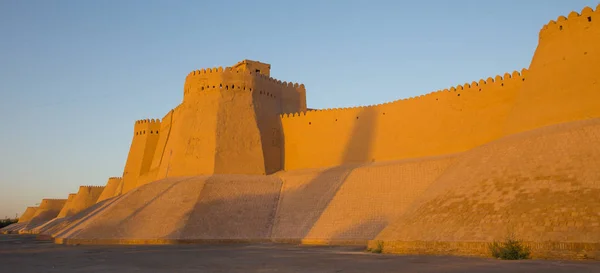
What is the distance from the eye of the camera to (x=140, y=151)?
1641 inches

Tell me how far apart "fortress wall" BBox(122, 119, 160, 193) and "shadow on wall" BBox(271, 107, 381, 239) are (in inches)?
615

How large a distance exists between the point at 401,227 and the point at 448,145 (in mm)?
8624

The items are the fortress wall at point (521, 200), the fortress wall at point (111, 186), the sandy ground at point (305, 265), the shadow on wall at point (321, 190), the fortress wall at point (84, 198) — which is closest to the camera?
the sandy ground at point (305, 265)

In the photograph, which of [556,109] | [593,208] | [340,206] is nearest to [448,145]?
[340,206]

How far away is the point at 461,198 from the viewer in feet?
54.8

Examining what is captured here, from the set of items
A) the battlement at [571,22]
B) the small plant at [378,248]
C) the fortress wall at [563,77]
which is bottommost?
the small plant at [378,248]

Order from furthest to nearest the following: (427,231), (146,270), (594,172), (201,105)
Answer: (201,105) → (427,231) → (594,172) → (146,270)

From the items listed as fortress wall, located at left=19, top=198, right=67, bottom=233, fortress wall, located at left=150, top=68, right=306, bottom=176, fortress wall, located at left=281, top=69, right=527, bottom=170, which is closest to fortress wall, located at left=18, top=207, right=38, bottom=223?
fortress wall, located at left=19, top=198, right=67, bottom=233

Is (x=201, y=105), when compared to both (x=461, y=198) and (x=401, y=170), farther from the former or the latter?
(x=461, y=198)

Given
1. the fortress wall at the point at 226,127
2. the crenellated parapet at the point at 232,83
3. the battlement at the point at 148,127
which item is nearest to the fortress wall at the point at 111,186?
the battlement at the point at 148,127

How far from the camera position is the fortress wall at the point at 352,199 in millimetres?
23297

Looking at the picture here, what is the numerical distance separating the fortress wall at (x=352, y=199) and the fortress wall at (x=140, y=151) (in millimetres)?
15620

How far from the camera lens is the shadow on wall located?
25688 mm

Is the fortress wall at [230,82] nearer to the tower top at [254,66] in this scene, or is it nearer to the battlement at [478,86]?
the tower top at [254,66]
